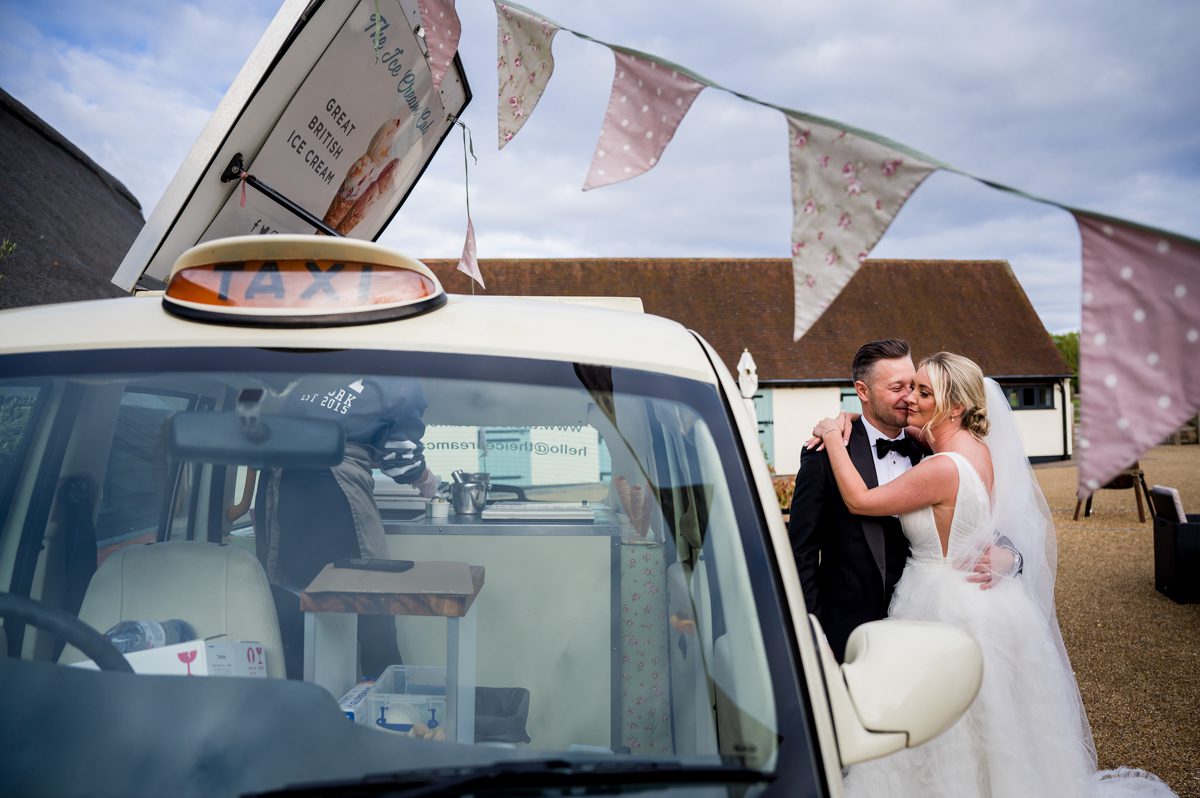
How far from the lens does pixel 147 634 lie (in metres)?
1.75

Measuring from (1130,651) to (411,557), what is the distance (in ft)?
22.7

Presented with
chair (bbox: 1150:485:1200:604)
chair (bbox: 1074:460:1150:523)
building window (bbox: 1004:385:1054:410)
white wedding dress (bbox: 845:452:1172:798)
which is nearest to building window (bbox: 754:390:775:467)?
building window (bbox: 1004:385:1054:410)

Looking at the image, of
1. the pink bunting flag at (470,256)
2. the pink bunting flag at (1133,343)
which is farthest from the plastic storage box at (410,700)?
the pink bunting flag at (470,256)

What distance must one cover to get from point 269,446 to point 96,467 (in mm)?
868

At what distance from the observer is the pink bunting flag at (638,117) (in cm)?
226

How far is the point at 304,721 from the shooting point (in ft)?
4.33

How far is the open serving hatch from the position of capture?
9.07ft

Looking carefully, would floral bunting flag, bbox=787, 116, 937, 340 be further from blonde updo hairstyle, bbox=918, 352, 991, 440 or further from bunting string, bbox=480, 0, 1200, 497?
blonde updo hairstyle, bbox=918, 352, 991, 440

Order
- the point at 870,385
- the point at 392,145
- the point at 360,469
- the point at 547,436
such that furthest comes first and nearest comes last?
the point at 392,145, the point at 870,385, the point at 360,469, the point at 547,436

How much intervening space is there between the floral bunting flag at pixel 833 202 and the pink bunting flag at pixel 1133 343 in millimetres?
460

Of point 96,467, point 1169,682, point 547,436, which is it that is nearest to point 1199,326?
point 547,436

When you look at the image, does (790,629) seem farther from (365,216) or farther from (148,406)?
(365,216)

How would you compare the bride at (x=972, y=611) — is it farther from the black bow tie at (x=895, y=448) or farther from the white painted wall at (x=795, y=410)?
the white painted wall at (x=795, y=410)

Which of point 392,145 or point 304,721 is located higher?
point 392,145
